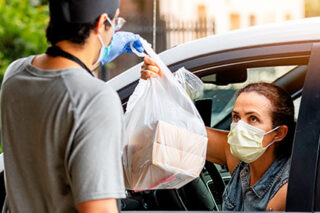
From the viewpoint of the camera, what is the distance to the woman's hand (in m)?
2.04

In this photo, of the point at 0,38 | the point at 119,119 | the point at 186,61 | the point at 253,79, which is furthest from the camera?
the point at 0,38

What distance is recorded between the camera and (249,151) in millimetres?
2293

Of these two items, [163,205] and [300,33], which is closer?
[300,33]

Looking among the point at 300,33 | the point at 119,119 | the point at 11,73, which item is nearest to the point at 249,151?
the point at 300,33

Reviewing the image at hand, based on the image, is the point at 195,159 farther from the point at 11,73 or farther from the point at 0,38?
the point at 0,38

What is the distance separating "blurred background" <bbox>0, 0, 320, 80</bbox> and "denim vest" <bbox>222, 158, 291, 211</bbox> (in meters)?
1.70

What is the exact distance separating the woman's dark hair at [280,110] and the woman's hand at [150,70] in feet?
1.81

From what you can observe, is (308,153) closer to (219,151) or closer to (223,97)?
(219,151)

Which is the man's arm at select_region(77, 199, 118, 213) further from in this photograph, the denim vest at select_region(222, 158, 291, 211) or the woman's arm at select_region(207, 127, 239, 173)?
the woman's arm at select_region(207, 127, 239, 173)

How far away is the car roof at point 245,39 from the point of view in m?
2.10

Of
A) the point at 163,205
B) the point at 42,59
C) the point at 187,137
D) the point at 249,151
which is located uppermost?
the point at 42,59

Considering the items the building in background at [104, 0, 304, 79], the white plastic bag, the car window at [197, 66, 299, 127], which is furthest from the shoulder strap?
the building in background at [104, 0, 304, 79]

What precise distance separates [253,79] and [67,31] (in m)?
1.50

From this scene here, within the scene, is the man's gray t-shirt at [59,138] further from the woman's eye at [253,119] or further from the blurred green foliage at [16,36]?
the blurred green foliage at [16,36]
